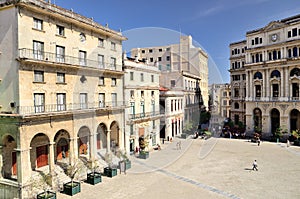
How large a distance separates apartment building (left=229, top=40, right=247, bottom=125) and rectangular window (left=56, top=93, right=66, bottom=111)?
45606 mm

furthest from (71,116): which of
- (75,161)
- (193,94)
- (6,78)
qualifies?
(193,94)

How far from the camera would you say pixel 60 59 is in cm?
2300

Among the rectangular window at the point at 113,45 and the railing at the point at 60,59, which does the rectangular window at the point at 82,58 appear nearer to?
the railing at the point at 60,59

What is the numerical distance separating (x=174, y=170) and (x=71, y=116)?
41.5 feet

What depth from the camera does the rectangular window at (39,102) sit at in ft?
67.7

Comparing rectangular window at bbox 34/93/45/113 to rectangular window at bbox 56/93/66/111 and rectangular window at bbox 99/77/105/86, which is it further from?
rectangular window at bbox 99/77/105/86

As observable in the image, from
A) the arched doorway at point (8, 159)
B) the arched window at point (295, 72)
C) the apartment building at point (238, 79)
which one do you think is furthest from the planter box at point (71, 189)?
the apartment building at point (238, 79)

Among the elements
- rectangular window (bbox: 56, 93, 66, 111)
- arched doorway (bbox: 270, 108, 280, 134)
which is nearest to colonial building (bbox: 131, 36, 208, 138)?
arched doorway (bbox: 270, 108, 280, 134)

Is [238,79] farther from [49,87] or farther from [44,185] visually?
[44,185]

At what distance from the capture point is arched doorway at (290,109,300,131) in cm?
4310

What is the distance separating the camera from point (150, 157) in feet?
104

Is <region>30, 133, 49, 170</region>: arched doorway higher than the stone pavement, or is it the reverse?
<region>30, 133, 49, 170</region>: arched doorway

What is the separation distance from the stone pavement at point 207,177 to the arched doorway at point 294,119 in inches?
388

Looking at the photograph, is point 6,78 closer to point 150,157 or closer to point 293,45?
point 150,157
